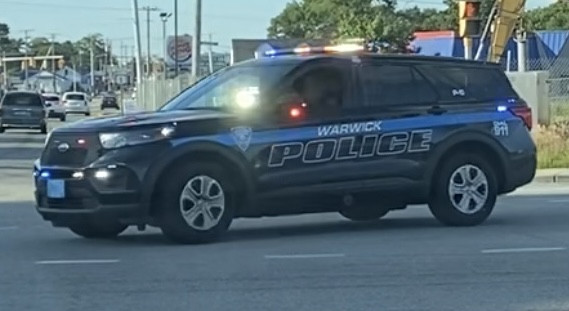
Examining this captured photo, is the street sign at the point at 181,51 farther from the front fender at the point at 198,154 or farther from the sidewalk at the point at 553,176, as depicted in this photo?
the front fender at the point at 198,154

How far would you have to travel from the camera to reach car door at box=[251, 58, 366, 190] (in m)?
12.3

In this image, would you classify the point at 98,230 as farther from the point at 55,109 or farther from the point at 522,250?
the point at 55,109

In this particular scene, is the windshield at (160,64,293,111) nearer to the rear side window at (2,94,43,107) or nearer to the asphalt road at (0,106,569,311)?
the asphalt road at (0,106,569,311)

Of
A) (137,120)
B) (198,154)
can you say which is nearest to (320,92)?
(198,154)

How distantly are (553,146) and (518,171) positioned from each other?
11594mm

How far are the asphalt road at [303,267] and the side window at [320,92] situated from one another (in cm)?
123

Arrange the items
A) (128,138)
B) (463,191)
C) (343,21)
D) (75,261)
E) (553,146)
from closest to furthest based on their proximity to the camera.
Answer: (75,261), (128,138), (463,191), (553,146), (343,21)

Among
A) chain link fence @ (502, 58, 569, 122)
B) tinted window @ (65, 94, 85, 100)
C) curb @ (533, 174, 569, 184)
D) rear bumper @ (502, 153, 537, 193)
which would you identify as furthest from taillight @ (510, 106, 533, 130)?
tinted window @ (65, 94, 85, 100)

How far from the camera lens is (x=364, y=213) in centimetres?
1400

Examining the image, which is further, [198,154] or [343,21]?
[343,21]

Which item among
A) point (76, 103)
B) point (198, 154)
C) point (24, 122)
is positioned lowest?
point (76, 103)

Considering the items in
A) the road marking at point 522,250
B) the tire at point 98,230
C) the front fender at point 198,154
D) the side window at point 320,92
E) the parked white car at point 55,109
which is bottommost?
the parked white car at point 55,109

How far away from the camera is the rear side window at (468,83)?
1345 centimetres

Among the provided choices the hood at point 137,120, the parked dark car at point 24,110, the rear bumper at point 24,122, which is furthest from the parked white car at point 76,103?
the hood at point 137,120
